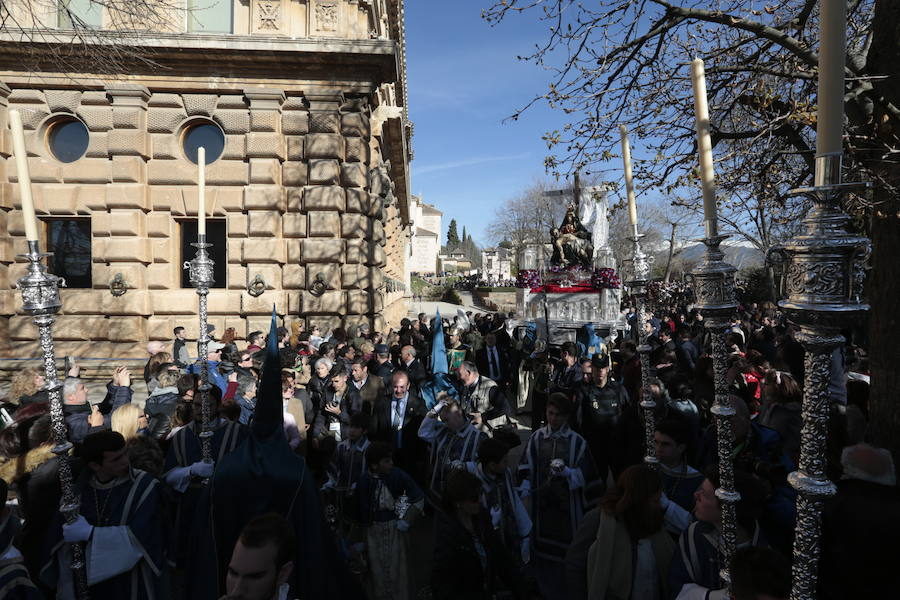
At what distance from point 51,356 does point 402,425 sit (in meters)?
4.11

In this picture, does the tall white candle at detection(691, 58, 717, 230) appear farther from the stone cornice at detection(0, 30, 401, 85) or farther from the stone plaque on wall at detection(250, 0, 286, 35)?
the stone plaque on wall at detection(250, 0, 286, 35)

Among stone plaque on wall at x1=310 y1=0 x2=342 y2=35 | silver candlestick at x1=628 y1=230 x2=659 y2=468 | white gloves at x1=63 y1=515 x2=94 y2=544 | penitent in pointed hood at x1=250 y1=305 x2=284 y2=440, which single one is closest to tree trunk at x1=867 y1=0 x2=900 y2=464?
silver candlestick at x1=628 y1=230 x2=659 y2=468

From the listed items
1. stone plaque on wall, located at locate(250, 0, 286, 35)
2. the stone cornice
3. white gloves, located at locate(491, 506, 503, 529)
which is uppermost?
stone plaque on wall, located at locate(250, 0, 286, 35)

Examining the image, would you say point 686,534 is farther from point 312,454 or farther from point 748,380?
point 748,380

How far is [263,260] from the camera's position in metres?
13.0

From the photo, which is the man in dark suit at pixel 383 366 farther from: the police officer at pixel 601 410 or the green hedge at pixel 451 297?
the green hedge at pixel 451 297

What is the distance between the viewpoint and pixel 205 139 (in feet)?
43.1

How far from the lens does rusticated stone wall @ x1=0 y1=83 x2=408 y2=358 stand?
12.7 metres

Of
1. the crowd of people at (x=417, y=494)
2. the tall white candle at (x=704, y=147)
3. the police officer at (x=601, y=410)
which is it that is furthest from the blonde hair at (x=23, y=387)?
the tall white candle at (x=704, y=147)

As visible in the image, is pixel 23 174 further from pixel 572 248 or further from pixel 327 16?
pixel 572 248

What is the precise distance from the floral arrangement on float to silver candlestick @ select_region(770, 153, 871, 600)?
54.5ft

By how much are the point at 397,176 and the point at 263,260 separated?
15115mm

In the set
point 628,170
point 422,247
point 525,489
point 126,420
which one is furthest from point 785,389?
point 422,247

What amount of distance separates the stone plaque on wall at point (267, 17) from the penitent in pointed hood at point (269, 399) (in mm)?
12688
